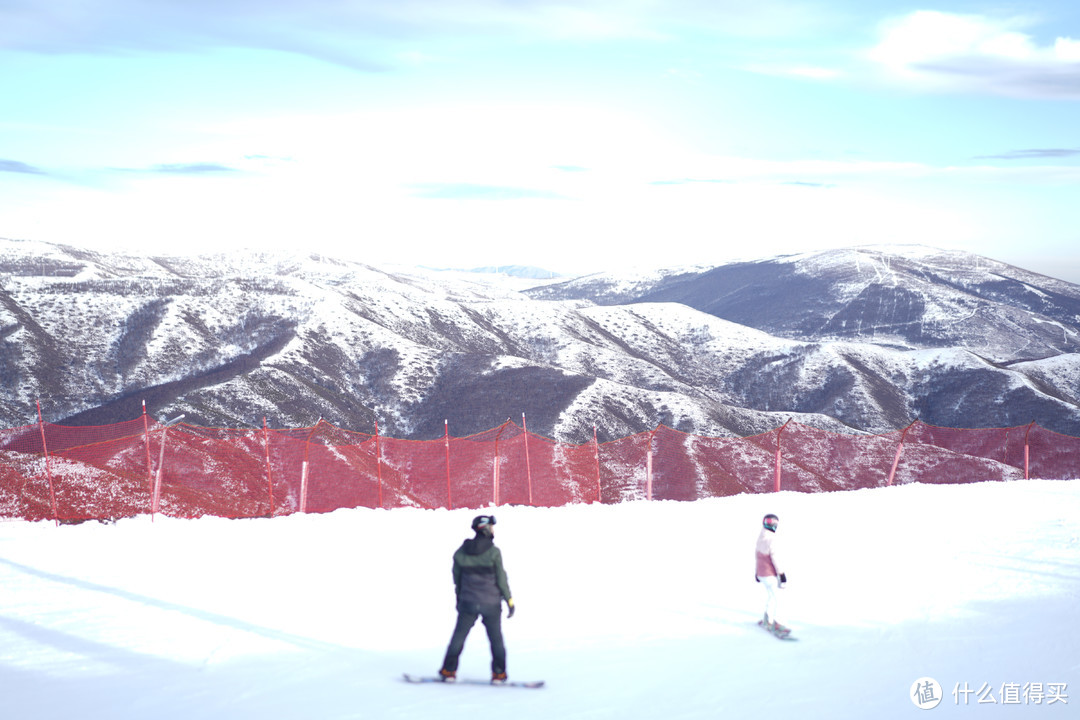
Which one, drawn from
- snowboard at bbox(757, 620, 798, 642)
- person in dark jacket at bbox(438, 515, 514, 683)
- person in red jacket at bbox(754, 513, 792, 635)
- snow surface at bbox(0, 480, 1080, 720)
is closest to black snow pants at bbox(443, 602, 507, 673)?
person in dark jacket at bbox(438, 515, 514, 683)

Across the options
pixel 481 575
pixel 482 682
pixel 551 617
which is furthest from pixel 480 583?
pixel 551 617

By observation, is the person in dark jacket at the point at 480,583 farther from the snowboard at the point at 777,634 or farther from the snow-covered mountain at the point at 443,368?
the snow-covered mountain at the point at 443,368

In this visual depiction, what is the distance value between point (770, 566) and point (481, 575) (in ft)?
14.5

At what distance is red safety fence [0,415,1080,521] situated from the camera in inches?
749

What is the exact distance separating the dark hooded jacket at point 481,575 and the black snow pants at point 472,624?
0.06m

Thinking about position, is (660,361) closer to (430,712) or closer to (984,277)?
(430,712)

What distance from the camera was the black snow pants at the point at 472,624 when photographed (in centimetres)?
821

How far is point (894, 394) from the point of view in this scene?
82.2 meters

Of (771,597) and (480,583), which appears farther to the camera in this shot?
(771,597)

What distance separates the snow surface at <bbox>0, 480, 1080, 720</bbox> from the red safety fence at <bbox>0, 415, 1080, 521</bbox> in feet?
7.22

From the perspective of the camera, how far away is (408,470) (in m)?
23.3

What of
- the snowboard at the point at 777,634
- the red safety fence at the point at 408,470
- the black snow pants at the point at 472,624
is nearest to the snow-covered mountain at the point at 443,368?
the red safety fence at the point at 408,470

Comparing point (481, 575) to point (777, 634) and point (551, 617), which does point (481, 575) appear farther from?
point (777, 634)

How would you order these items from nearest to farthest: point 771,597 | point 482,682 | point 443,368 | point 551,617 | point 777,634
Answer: point 482,682 < point 777,634 < point 771,597 < point 551,617 < point 443,368
